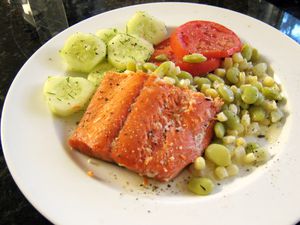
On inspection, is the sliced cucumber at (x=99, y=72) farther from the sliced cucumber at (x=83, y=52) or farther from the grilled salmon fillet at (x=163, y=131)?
the grilled salmon fillet at (x=163, y=131)

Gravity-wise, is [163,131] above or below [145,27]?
below

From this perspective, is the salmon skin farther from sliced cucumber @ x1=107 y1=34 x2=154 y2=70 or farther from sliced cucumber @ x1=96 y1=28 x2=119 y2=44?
sliced cucumber @ x1=96 y1=28 x2=119 y2=44

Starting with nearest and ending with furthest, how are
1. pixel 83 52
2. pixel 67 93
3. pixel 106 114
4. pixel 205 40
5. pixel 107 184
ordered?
pixel 107 184 → pixel 106 114 → pixel 67 93 → pixel 83 52 → pixel 205 40

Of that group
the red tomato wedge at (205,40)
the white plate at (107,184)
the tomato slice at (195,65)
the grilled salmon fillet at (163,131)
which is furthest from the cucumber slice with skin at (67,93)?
the red tomato wedge at (205,40)

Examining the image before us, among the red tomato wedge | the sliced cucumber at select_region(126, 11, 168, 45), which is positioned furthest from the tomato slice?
the sliced cucumber at select_region(126, 11, 168, 45)

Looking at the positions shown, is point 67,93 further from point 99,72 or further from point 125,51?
point 125,51

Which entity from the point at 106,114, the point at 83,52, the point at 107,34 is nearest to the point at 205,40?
the point at 107,34

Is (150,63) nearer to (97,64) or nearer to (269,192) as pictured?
(97,64)
